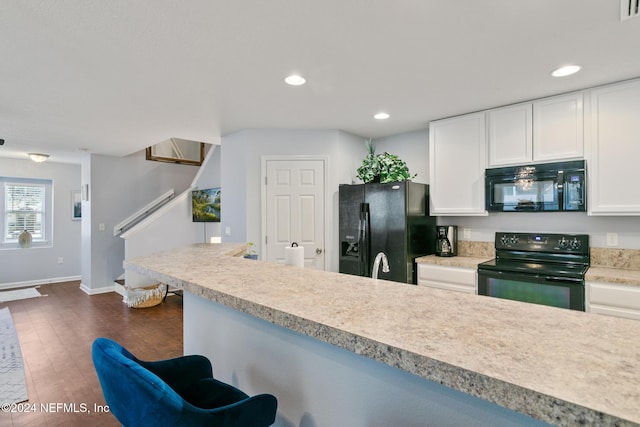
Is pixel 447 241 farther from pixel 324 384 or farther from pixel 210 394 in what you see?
pixel 210 394

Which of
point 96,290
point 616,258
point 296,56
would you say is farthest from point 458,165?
point 96,290

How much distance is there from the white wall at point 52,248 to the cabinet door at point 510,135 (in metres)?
7.61

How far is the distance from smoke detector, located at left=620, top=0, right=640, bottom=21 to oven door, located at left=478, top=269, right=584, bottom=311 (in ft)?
5.65

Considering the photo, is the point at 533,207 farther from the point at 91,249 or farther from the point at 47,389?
the point at 91,249

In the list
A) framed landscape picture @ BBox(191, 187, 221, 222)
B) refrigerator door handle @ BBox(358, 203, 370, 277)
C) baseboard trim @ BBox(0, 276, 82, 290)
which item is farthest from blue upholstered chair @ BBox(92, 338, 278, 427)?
baseboard trim @ BBox(0, 276, 82, 290)

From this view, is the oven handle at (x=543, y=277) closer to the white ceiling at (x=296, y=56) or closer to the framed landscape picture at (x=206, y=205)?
the white ceiling at (x=296, y=56)

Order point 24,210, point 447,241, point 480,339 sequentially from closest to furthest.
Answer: point 480,339 → point 447,241 → point 24,210

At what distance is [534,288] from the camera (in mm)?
2615

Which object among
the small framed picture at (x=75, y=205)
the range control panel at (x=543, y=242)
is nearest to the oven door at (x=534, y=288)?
the range control panel at (x=543, y=242)

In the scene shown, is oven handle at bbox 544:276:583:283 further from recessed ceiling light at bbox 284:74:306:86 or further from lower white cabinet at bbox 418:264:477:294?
recessed ceiling light at bbox 284:74:306:86

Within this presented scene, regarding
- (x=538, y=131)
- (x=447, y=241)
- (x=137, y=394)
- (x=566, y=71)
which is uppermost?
(x=566, y=71)

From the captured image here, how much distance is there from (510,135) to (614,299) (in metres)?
1.54

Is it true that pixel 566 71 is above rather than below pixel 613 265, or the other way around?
above

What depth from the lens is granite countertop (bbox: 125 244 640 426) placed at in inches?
19.4
